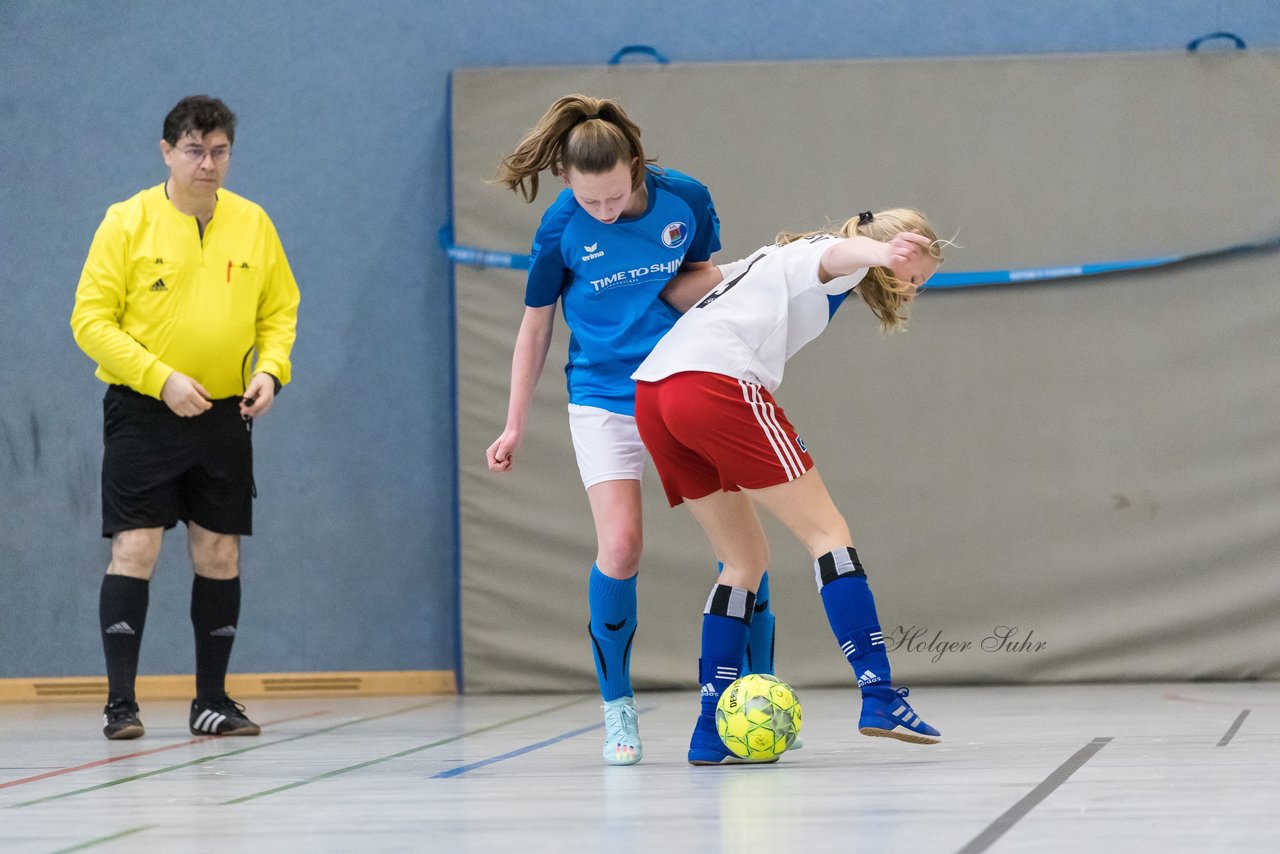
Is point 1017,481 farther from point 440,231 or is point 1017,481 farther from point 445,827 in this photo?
point 445,827

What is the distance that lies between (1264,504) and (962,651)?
3.68ft

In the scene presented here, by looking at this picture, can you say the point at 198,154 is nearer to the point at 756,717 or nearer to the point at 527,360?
the point at 527,360

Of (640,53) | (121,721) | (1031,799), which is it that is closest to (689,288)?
(1031,799)

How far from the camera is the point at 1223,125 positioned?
520 centimetres

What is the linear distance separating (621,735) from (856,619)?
1.87 ft

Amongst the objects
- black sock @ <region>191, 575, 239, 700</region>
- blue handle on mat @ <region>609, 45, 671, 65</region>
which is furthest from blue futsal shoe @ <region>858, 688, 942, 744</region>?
blue handle on mat @ <region>609, 45, 671, 65</region>

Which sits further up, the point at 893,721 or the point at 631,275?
the point at 631,275

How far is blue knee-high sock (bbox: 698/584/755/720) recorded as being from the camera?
3.07m

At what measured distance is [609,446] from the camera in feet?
10.6

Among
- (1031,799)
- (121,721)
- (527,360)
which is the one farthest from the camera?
(121,721)

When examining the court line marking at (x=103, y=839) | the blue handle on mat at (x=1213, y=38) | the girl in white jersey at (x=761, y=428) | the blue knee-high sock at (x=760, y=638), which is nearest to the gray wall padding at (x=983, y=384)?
the blue handle on mat at (x=1213, y=38)

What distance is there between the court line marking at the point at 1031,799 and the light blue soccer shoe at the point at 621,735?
0.84 metres

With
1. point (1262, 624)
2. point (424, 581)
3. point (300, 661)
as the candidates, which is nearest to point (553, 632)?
point (424, 581)

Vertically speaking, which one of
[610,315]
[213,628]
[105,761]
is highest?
[610,315]
